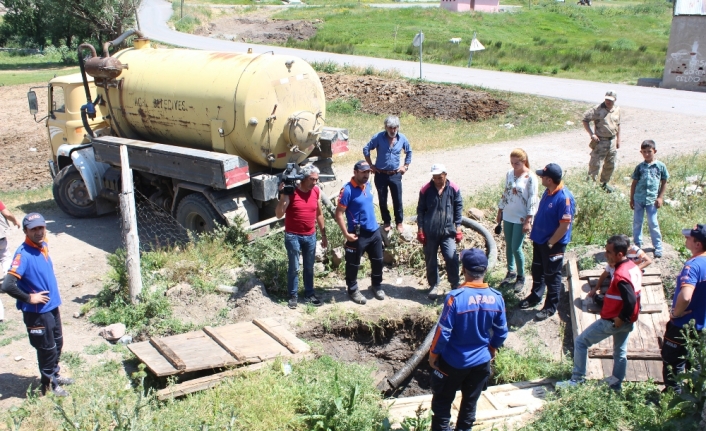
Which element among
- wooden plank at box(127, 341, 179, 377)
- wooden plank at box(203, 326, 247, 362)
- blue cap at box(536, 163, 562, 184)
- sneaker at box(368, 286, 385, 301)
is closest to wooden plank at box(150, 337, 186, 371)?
wooden plank at box(127, 341, 179, 377)

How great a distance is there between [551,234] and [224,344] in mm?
3515

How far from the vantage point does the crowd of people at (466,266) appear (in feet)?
15.3

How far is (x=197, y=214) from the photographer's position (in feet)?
30.4

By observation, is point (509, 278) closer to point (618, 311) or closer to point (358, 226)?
point (358, 226)

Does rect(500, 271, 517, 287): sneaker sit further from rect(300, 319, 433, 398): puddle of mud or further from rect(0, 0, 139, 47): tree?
rect(0, 0, 139, 47): tree

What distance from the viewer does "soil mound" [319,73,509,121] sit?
1838 cm

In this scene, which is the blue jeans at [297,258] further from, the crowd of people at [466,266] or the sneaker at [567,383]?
the sneaker at [567,383]

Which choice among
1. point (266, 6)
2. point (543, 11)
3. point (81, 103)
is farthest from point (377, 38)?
point (81, 103)

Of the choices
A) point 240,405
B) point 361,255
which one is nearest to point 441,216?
point 361,255

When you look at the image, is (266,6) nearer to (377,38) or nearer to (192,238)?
(377,38)

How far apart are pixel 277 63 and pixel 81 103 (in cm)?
441

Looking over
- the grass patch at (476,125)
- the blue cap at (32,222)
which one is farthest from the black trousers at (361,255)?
the grass patch at (476,125)

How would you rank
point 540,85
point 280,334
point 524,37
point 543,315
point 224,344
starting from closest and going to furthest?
point 224,344 < point 280,334 < point 543,315 < point 540,85 < point 524,37

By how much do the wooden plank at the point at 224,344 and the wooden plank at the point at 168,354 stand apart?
18.6 inches
